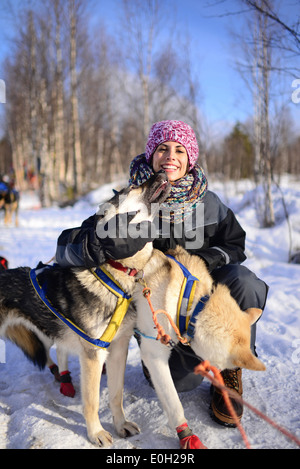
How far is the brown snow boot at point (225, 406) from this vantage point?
1.62 metres

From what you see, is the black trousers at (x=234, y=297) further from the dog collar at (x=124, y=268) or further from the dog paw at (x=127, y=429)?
the dog collar at (x=124, y=268)

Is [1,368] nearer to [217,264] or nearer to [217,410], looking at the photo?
[217,410]

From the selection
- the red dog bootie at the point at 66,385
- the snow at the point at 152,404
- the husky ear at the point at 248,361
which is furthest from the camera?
the red dog bootie at the point at 66,385

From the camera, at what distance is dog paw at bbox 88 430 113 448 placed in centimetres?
158

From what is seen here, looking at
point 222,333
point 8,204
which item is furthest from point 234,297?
point 8,204

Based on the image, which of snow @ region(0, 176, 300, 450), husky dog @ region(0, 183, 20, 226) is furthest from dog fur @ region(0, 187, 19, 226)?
snow @ region(0, 176, 300, 450)

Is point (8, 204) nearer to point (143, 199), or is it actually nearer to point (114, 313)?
point (143, 199)

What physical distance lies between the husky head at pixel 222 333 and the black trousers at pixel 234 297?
9.8 inches

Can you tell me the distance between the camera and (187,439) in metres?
1.47

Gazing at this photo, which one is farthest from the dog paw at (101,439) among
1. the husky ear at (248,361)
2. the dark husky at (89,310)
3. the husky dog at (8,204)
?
the husky dog at (8,204)

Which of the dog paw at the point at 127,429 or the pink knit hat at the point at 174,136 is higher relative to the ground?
the pink knit hat at the point at 174,136

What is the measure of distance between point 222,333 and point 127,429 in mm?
849

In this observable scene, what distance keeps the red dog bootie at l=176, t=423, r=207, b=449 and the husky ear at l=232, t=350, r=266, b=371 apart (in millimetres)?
474

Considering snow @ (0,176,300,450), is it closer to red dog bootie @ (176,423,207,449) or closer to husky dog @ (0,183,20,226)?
red dog bootie @ (176,423,207,449)
